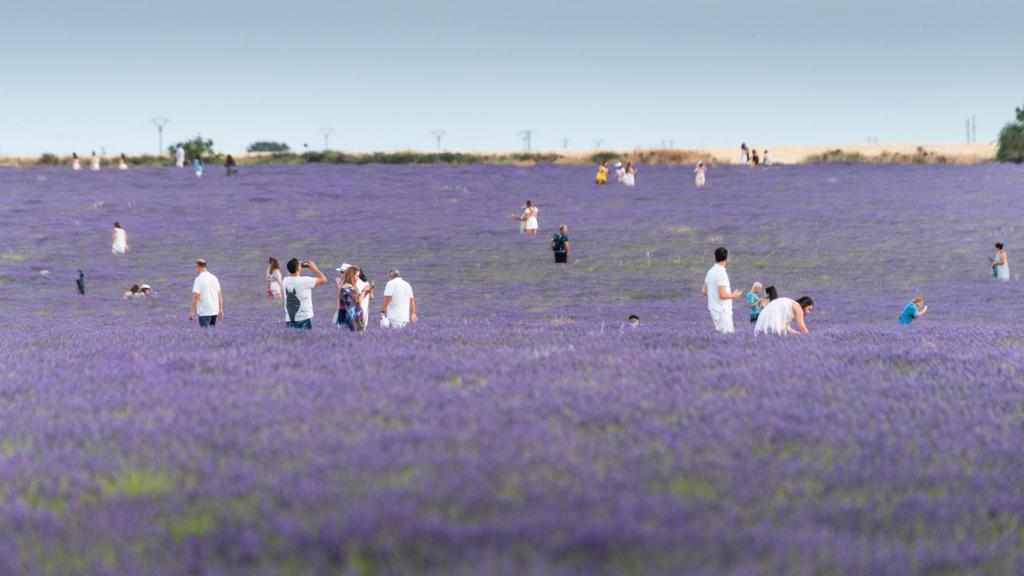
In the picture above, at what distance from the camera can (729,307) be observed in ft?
54.2

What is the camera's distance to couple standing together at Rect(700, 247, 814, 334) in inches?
606

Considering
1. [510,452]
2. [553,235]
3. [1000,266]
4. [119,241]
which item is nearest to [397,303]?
[510,452]

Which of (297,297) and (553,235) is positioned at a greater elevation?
(553,235)

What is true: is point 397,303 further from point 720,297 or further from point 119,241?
point 119,241

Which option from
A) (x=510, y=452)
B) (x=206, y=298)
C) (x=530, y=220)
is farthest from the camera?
(x=530, y=220)

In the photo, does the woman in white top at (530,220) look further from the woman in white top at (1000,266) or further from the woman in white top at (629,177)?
the woman in white top at (1000,266)

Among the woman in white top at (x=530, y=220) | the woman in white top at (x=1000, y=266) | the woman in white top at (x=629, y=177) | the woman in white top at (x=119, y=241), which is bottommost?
the woman in white top at (x=1000, y=266)

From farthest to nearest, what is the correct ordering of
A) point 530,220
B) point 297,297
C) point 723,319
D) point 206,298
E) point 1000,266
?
point 530,220 < point 1000,266 < point 206,298 < point 297,297 < point 723,319

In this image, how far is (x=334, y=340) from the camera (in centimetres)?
1141

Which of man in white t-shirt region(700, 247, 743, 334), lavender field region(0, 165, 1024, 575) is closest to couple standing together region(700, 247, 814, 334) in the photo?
man in white t-shirt region(700, 247, 743, 334)

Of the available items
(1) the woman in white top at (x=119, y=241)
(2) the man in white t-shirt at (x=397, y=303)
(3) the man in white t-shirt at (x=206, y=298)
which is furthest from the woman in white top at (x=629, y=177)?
(3) the man in white t-shirt at (x=206, y=298)

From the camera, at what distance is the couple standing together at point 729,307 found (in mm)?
15383

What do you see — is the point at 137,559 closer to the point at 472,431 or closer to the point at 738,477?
the point at 472,431

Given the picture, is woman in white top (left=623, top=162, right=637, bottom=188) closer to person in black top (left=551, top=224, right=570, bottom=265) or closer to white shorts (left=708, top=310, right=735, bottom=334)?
person in black top (left=551, top=224, right=570, bottom=265)
